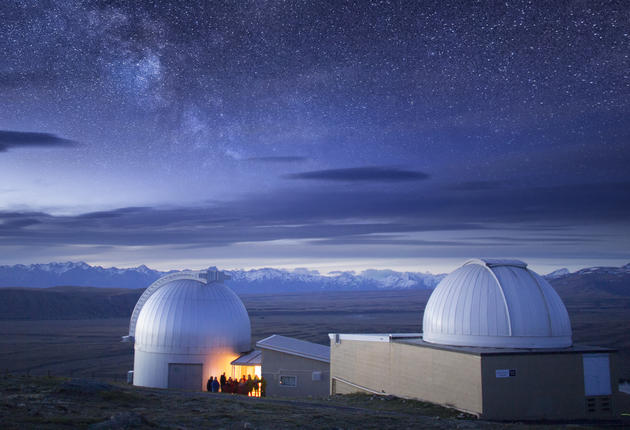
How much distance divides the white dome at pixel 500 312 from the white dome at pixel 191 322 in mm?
12593

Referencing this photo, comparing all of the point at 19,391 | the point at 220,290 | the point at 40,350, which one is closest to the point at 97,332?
the point at 40,350

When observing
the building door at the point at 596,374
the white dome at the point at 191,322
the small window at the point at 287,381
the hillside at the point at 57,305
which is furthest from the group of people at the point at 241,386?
the hillside at the point at 57,305

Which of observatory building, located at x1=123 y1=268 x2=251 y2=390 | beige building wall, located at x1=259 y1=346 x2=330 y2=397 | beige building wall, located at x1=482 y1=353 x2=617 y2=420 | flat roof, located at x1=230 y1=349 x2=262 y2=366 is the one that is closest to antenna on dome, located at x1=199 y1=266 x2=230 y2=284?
observatory building, located at x1=123 y1=268 x2=251 y2=390

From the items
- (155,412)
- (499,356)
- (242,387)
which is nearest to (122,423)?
(155,412)

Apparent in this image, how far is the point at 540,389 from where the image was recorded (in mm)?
17328

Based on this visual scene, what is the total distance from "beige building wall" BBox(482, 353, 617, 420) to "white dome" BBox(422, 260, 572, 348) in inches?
47.0

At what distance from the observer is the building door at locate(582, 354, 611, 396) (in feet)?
58.5

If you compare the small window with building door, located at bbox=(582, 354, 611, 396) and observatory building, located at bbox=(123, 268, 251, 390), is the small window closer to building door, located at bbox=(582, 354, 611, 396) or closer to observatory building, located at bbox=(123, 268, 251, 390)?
observatory building, located at bbox=(123, 268, 251, 390)

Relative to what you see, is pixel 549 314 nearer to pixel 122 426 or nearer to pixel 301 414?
A: pixel 301 414

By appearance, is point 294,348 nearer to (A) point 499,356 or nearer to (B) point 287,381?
(B) point 287,381

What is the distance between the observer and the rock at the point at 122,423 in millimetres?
9836

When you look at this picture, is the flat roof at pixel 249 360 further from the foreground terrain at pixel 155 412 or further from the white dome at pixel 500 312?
the white dome at pixel 500 312

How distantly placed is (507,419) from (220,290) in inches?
728

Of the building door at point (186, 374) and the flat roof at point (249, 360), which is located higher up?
the flat roof at point (249, 360)
